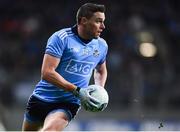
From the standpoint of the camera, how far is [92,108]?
8062 mm

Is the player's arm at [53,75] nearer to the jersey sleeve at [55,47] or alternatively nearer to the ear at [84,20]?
the jersey sleeve at [55,47]

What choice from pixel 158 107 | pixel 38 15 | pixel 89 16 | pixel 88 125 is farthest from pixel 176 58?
pixel 89 16

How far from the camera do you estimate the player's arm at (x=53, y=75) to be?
313 inches

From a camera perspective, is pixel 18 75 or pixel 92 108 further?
pixel 18 75

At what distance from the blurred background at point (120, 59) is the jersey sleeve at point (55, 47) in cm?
608

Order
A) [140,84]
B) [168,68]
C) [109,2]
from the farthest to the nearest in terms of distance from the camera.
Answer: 1. [109,2]
2. [168,68]
3. [140,84]

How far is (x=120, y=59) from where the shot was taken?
54.9 ft

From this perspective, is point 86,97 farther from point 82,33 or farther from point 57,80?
point 82,33

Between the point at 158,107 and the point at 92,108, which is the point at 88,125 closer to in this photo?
the point at 158,107

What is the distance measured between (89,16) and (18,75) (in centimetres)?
830

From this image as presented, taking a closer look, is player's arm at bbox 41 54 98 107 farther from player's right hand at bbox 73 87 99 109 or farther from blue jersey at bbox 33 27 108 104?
blue jersey at bbox 33 27 108 104

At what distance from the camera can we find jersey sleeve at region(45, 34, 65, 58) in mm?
8016

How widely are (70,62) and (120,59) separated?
8501mm

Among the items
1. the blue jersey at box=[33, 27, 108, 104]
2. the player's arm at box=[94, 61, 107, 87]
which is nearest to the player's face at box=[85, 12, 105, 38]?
the blue jersey at box=[33, 27, 108, 104]
